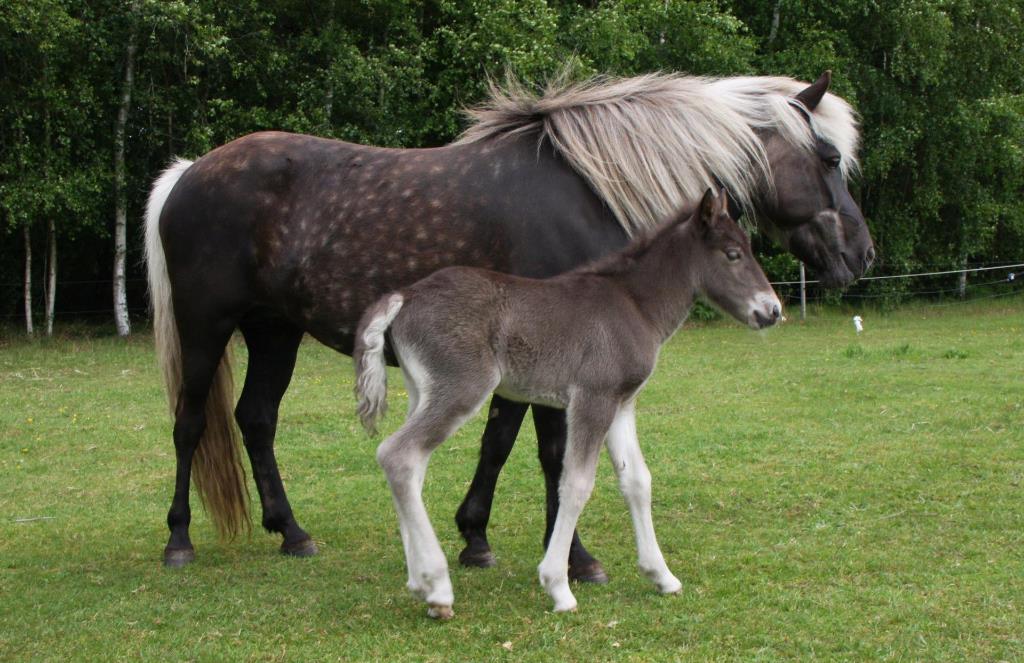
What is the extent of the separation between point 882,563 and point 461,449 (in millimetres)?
4311

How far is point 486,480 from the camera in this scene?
18.7 ft

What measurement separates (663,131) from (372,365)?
207cm

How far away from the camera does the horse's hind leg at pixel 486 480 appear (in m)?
5.56

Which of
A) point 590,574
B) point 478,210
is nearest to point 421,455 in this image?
point 590,574

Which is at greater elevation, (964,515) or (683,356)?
(964,515)

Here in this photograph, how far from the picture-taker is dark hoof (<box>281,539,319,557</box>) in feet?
19.6

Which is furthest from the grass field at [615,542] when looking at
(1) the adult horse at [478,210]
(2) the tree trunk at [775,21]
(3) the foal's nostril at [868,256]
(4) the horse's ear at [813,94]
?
(2) the tree trunk at [775,21]

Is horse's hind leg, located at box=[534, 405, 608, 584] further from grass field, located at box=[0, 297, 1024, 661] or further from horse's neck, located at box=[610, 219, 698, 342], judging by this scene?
horse's neck, located at box=[610, 219, 698, 342]

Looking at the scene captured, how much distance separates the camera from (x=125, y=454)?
905cm

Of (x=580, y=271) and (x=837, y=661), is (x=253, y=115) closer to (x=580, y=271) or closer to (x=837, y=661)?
(x=580, y=271)

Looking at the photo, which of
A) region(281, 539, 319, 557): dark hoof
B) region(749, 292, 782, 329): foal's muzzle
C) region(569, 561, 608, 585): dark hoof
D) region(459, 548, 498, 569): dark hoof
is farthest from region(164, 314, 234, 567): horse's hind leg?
region(749, 292, 782, 329): foal's muzzle

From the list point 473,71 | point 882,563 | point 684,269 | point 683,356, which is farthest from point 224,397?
point 473,71

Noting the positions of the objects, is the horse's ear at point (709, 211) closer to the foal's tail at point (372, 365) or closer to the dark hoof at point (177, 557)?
the foal's tail at point (372, 365)

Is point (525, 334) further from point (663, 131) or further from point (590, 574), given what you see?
point (663, 131)
